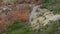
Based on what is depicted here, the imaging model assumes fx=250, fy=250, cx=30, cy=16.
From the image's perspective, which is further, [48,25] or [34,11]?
[34,11]

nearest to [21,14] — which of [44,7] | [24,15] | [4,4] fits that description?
[24,15]

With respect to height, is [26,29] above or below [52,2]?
below

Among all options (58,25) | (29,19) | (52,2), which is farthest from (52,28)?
(52,2)

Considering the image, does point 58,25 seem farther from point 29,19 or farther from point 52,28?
point 29,19

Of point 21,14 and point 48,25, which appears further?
point 21,14

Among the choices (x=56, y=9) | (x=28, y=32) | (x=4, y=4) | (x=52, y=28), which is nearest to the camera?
(x=52, y=28)

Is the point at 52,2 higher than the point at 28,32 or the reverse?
higher

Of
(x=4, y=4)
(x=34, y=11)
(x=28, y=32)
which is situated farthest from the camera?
(x=4, y=4)

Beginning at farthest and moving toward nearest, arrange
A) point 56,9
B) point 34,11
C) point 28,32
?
point 34,11, point 56,9, point 28,32

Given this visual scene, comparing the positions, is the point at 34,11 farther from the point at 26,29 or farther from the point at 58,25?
the point at 58,25
